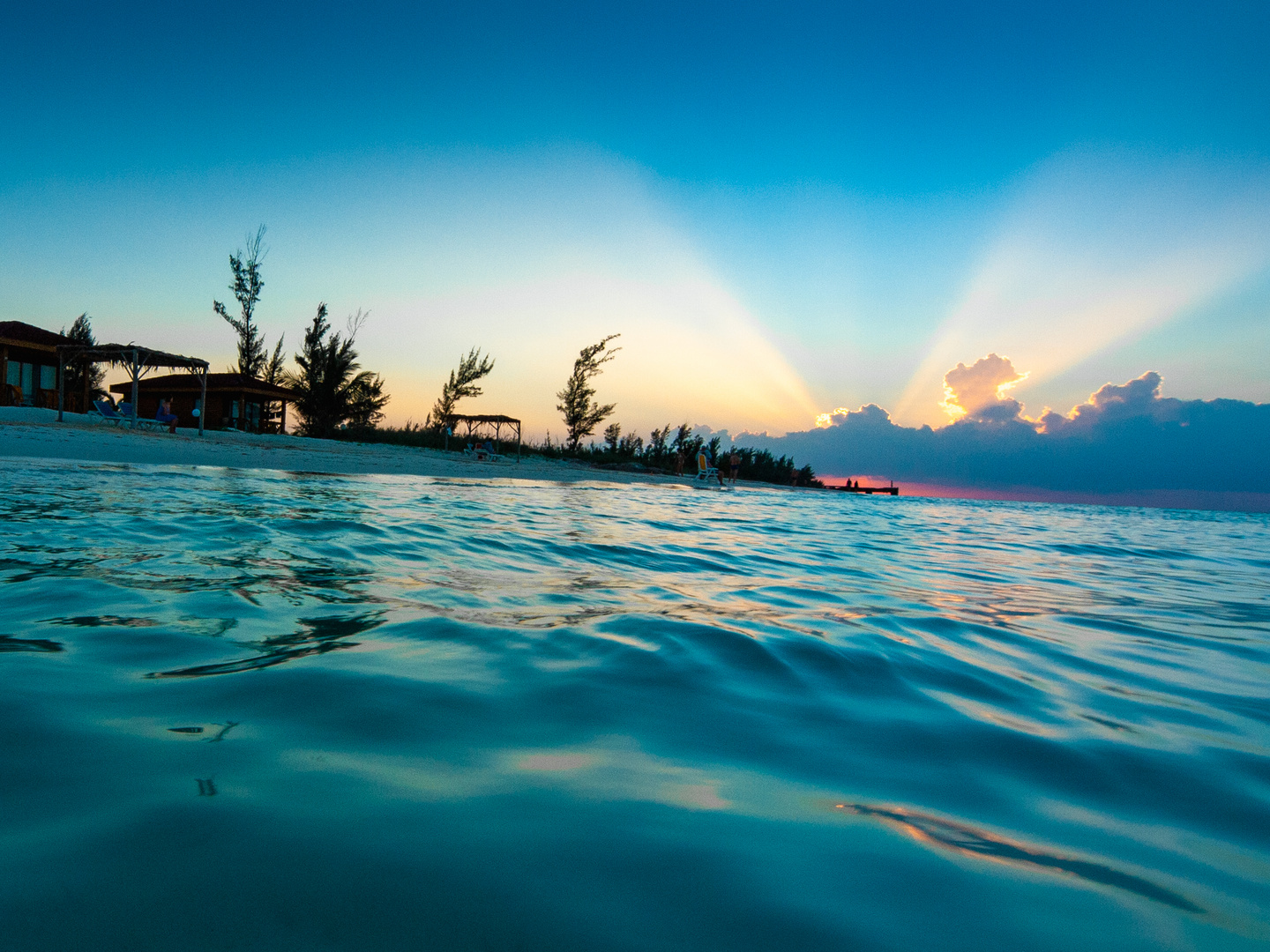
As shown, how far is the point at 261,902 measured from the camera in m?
0.91

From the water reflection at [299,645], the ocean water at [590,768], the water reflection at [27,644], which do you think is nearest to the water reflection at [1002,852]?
the ocean water at [590,768]

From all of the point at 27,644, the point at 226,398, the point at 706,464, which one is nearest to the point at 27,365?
the point at 226,398

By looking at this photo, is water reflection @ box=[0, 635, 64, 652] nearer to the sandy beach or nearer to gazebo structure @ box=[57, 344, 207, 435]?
the sandy beach

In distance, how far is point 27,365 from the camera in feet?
75.1

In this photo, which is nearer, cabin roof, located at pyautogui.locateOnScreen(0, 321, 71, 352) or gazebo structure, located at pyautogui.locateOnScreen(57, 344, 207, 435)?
gazebo structure, located at pyautogui.locateOnScreen(57, 344, 207, 435)

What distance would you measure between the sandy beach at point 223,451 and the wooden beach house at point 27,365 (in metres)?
5.21

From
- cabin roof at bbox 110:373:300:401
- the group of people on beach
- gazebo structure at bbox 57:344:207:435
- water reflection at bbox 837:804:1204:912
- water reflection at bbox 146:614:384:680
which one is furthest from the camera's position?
the group of people on beach

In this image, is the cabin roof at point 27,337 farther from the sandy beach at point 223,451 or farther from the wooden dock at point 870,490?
the wooden dock at point 870,490

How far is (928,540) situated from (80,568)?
9.23 metres

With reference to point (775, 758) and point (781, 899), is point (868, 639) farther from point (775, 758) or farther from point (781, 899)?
point (781, 899)

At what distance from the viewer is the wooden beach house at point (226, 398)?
24.9 m

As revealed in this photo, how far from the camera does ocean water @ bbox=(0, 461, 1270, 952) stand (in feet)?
3.14

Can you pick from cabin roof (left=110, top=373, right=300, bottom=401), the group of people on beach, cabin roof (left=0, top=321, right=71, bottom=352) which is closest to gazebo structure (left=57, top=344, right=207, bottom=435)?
cabin roof (left=0, top=321, right=71, bottom=352)

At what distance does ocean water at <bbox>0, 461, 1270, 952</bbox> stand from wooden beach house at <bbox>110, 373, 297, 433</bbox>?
2436 cm
